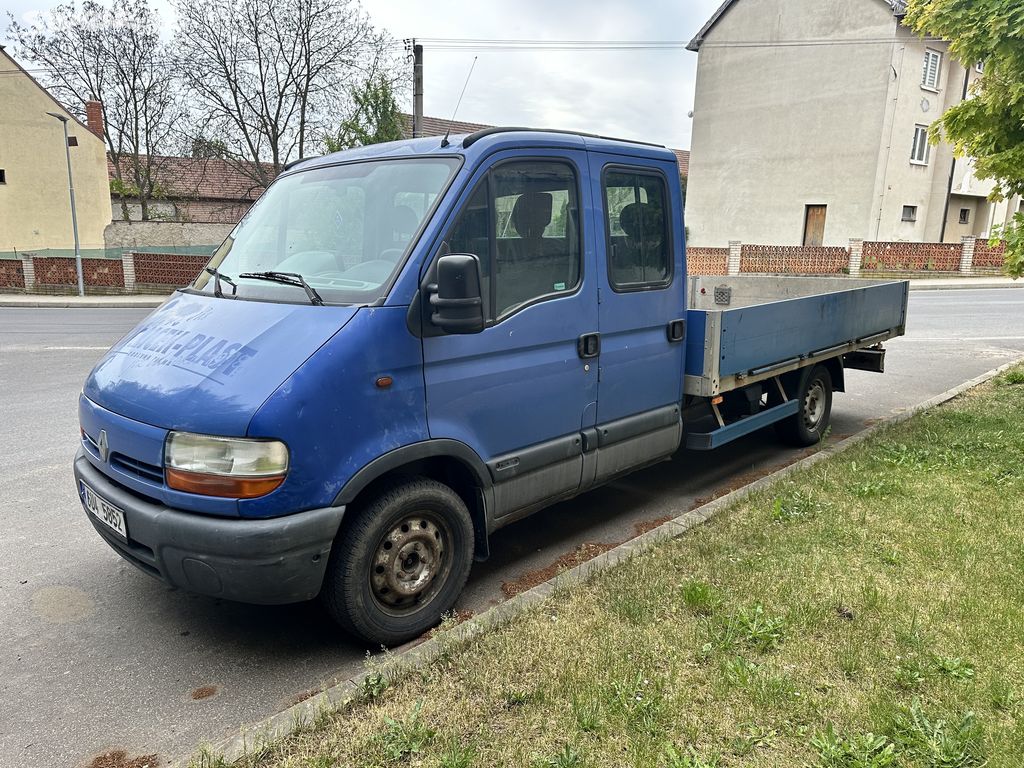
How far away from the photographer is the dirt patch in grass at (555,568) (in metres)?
4.15

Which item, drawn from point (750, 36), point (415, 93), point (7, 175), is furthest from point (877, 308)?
point (7, 175)

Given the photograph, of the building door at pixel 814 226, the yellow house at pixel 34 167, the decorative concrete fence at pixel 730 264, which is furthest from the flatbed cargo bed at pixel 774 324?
the yellow house at pixel 34 167

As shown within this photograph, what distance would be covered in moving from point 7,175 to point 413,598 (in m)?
40.9

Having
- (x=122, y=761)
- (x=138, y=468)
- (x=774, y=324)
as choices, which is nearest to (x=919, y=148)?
(x=774, y=324)

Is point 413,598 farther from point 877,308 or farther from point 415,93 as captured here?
point 415,93

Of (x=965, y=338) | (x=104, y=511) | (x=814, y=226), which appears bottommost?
(x=965, y=338)

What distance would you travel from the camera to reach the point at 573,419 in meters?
4.24

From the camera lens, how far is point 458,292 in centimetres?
319

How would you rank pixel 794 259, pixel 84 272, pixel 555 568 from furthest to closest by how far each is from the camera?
1. pixel 794 259
2. pixel 84 272
3. pixel 555 568

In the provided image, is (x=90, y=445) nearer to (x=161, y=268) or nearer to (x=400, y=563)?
(x=400, y=563)

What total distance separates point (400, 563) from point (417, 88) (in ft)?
55.3

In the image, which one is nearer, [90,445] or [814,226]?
[90,445]

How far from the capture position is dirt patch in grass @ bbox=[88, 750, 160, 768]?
2.72 metres

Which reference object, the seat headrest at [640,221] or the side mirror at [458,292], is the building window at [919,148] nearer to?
the seat headrest at [640,221]
